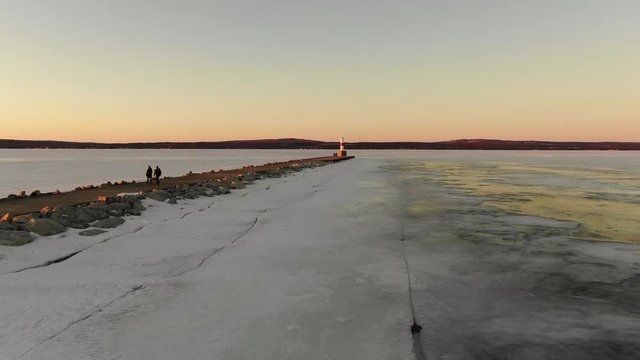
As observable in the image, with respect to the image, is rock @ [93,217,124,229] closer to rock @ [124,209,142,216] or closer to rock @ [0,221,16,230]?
rock @ [124,209,142,216]

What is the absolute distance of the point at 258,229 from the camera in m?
10.1

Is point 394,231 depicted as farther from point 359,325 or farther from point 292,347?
point 292,347

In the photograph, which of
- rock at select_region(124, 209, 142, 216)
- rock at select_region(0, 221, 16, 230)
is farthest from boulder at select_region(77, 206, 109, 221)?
rock at select_region(0, 221, 16, 230)

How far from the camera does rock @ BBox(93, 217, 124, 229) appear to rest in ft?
31.4

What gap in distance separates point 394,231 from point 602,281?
4218 mm

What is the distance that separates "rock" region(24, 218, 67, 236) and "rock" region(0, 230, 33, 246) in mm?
465

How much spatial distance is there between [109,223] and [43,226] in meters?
1.40

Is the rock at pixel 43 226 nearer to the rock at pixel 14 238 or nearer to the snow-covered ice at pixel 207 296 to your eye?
the snow-covered ice at pixel 207 296

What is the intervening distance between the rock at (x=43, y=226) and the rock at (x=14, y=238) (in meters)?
0.46

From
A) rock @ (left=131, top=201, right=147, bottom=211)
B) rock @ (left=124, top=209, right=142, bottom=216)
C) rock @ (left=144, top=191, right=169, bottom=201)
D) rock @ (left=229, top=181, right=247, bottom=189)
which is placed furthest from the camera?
rock @ (left=229, top=181, right=247, bottom=189)

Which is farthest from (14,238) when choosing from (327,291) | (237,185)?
(237,185)

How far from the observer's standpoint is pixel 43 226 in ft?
27.9

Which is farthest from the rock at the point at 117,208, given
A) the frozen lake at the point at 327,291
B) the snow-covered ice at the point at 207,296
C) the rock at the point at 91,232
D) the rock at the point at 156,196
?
the rock at the point at 156,196

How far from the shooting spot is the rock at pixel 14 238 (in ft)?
24.6
